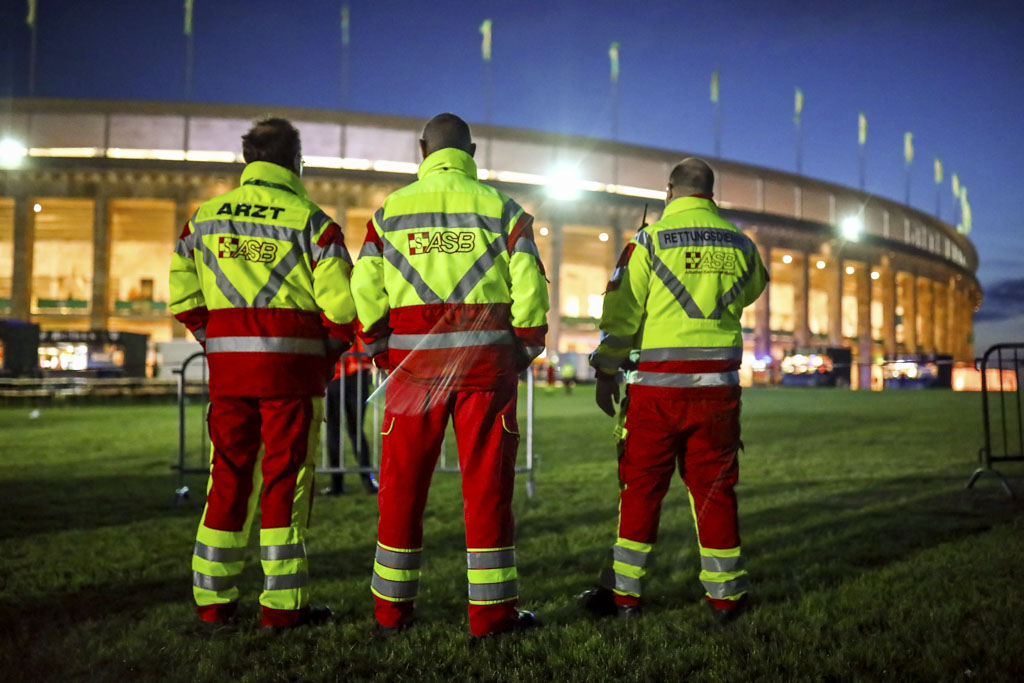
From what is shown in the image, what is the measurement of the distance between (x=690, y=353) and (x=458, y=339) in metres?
1.12

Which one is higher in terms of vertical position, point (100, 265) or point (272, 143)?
point (100, 265)

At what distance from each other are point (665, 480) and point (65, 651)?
273 centimetres

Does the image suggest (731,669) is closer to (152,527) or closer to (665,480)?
(665,480)

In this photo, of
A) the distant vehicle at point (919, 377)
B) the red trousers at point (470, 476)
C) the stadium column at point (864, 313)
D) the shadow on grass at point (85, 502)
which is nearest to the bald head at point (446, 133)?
the red trousers at point (470, 476)

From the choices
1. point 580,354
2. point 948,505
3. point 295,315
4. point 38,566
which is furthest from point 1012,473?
point 580,354

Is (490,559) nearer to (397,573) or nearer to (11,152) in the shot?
(397,573)

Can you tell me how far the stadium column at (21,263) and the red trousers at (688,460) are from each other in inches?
1782

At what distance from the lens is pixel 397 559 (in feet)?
10.0

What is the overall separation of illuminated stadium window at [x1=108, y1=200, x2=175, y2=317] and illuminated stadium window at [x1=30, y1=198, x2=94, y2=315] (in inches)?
59.5

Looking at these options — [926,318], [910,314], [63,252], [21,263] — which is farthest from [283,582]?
[926,318]

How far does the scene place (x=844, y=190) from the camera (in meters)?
59.6

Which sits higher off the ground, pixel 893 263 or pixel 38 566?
pixel 893 263

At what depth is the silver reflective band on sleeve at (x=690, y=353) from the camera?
11.0 feet

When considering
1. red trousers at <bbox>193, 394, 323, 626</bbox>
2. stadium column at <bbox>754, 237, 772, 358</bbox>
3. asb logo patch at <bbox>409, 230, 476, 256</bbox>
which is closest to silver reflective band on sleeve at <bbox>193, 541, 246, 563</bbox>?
red trousers at <bbox>193, 394, 323, 626</bbox>
